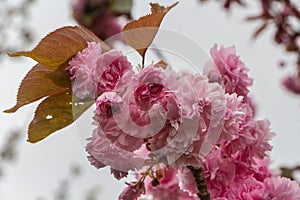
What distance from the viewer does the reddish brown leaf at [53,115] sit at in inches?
26.1

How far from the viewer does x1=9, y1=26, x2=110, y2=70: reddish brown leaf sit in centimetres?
64

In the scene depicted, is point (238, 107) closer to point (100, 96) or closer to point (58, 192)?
point (100, 96)

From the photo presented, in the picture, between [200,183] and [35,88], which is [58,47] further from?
[200,183]

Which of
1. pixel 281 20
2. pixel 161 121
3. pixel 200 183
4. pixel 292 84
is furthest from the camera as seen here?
pixel 292 84

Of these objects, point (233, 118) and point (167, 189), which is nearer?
point (233, 118)

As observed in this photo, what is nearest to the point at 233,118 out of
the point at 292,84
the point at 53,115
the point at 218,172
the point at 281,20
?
the point at 218,172

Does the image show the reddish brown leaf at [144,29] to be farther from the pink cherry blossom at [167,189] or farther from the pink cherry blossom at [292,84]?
the pink cherry blossom at [292,84]

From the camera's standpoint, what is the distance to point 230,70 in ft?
2.32

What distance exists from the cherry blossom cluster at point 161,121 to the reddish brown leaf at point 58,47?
0.02 meters

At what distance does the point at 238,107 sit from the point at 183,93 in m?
0.10

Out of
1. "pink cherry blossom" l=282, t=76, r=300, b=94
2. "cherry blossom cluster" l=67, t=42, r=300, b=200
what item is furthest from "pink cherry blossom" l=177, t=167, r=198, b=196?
"pink cherry blossom" l=282, t=76, r=300, b=94

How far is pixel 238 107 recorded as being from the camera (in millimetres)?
644

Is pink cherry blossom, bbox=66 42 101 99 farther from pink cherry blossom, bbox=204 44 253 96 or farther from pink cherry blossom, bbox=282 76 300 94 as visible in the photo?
pink cherry blossom, bbox=282 76 300 94

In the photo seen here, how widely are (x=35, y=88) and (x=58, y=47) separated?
7cm
